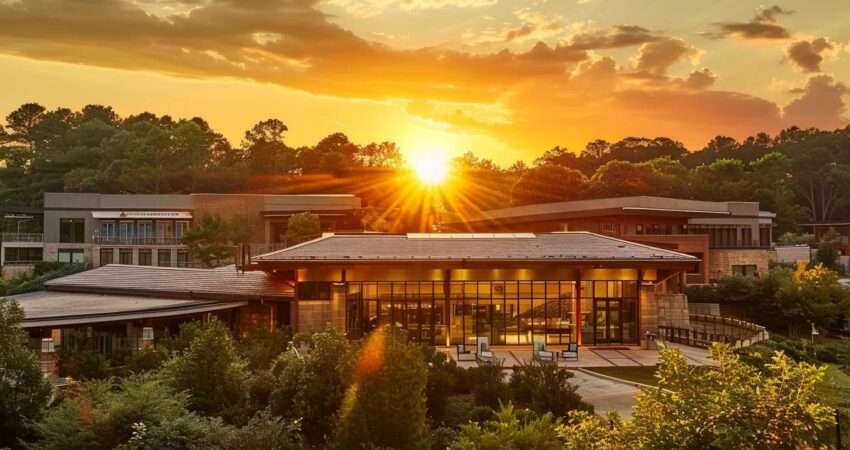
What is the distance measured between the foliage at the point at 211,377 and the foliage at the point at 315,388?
4.91ft

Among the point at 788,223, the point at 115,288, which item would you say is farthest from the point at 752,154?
the point at 115,288

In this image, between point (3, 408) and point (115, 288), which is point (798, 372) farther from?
point (115, 288)

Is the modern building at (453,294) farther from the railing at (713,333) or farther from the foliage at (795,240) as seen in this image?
the foliage at (795,240)

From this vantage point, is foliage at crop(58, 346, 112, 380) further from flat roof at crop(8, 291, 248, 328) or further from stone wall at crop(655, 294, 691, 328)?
stone wall at crop(655, 294, 691, 328)

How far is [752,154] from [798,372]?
504ft

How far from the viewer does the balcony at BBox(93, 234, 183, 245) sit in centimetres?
7581

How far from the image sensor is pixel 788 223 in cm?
10481

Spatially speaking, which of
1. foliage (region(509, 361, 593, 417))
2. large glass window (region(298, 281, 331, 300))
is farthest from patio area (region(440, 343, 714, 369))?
foliage (region(509, 361, 593, 417))

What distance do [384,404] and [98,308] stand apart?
21231 mm

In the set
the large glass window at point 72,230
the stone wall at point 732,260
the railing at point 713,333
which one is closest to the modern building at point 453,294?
the railing at point 713,333

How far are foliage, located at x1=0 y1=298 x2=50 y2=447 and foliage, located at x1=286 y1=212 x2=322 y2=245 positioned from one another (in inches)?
1840

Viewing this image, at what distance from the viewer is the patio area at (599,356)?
102 ft

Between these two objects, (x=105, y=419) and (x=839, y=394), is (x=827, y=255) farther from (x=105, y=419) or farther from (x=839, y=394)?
(x=105, y=419)

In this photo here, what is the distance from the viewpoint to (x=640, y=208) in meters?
63.8
